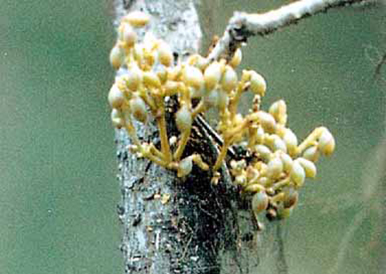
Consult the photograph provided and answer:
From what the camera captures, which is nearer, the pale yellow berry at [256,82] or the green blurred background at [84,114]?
the pale yellow berry at [256,82]

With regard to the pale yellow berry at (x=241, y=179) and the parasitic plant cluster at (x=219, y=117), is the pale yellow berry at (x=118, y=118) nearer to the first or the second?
the parasitic plant cluster at (x=219, y=117)

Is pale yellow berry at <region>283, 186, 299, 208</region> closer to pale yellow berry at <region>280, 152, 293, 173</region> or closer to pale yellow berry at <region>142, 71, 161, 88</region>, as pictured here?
pale yellow berry at <region>280, 152, 293, 173</region>

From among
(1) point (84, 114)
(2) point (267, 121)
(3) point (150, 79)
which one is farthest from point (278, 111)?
(1) point (84, 114)

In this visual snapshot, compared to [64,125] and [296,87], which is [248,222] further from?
[64,125]

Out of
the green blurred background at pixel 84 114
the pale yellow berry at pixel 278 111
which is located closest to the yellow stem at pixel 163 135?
the pale yellow berry at pixel 278 111

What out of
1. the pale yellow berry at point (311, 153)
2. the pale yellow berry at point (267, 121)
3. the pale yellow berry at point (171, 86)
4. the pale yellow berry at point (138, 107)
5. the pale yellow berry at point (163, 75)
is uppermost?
the pale yellow berry at point (163, 75)
